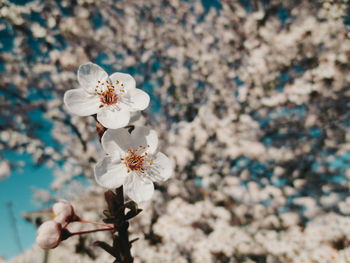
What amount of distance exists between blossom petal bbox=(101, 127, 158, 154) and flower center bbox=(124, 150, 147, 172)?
3cm

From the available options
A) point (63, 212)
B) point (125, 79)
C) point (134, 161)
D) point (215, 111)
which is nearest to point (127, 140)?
point (134, 161)

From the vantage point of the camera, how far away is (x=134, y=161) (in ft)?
4.00

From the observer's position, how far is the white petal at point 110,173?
1089 mm

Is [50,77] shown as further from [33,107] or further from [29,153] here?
[29,153]

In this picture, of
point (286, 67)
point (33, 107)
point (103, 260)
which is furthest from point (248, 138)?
point (33, 107)

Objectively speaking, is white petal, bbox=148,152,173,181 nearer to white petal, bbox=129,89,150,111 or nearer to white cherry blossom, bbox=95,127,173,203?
white cherry blossom, bbox=95,127,173,203

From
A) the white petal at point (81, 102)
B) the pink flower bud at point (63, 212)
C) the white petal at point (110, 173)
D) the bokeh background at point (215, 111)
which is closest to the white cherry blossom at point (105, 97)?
the white petal at point (81, 102)

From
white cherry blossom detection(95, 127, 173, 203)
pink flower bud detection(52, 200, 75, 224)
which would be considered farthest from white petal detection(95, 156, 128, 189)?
pink flower bud detection(52, 200, 75, 224)

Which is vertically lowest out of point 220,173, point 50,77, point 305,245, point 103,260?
point 305,245

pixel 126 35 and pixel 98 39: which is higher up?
pixel 126 35

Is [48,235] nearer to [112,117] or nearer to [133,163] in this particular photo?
[133,163]

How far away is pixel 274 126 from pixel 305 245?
293 centimetres

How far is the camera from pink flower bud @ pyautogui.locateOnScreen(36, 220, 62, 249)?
1082 millimetres

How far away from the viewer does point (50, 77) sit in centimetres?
615
